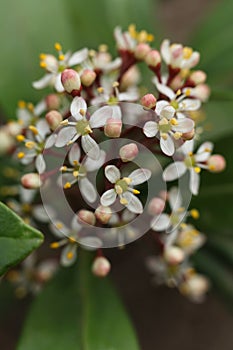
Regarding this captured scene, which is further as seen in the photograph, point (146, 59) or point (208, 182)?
point (208, 182)

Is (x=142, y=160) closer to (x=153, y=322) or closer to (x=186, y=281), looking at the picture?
(x=186, y=281)

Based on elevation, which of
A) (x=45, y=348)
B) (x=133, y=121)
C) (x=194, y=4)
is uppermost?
(x=194, y=4)

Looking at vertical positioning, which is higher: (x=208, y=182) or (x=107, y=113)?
(x=107, y=113)

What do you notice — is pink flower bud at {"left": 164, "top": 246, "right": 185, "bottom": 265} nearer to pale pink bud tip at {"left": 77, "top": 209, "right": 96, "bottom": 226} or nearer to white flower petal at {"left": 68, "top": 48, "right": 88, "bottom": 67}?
pale pink bud tip at {"left": 77, "top": 209, "right": 96, "bottom": 226}

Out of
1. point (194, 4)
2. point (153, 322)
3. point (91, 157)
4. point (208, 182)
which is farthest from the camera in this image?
point (194, 4)

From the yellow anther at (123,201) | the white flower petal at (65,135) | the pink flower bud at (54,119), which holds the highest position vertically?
the pink flower bud at (54,119)

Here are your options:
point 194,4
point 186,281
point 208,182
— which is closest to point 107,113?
point 208,182

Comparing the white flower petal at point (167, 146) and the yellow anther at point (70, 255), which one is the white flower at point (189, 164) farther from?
the yellow anther at point (70, 255)

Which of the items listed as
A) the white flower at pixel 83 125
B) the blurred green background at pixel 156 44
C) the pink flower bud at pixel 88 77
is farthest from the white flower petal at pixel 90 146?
the blurred green background at pixel 156 44
